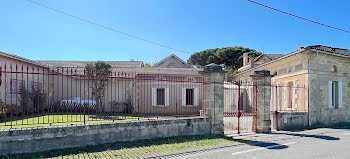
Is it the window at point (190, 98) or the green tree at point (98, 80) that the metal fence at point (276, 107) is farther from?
the green tree at point (98, 80)

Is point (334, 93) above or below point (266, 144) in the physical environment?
above

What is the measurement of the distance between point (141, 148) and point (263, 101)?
17.6 feet

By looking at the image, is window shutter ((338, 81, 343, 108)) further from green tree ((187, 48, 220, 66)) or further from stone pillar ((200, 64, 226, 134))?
green tree ((187, 48, 220, 66))

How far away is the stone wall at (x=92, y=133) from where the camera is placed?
5.16 m

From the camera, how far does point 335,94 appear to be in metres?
12.5

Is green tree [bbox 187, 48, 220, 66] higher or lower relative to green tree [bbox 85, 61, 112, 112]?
higher

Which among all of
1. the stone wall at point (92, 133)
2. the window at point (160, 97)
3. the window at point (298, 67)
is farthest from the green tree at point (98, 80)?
the window at point (298, 67)

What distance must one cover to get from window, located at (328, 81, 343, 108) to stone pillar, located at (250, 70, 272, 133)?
17.1 ft

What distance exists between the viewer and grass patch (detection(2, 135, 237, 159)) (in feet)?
17.5

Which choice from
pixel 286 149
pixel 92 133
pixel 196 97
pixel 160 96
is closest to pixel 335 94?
pixel 196 97

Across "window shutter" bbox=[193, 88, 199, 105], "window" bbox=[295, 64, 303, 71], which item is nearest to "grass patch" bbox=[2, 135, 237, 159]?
"window" bbox=[295, 64, 303, 71]

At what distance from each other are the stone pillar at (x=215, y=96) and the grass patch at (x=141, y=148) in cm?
58

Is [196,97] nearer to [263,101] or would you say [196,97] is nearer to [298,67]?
[298,67]

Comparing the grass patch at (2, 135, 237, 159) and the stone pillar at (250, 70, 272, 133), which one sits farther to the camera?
the stone pillar at (250, 70, 272, 133)
